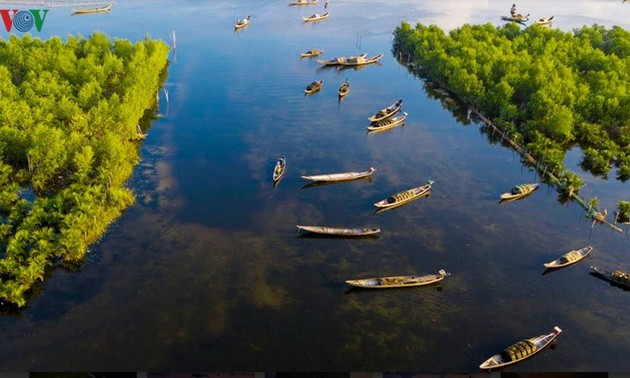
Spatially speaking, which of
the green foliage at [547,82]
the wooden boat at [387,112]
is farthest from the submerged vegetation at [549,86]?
the wooden boat at [387,112]

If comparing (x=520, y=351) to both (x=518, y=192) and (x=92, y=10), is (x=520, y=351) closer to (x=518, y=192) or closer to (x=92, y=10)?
(x=518, y=192)

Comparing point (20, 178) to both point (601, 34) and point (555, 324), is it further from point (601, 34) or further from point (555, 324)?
point (601, 34)

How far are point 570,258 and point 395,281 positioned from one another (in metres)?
21.5

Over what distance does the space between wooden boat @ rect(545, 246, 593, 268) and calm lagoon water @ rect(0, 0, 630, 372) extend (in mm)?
937

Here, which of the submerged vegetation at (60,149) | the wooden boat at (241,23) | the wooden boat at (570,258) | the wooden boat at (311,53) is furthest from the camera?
the wooden boat at (241,23)

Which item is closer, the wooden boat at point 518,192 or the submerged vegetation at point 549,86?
the wooden boat at point 518,192

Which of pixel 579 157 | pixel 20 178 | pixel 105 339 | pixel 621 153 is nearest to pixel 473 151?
pixel 579 157

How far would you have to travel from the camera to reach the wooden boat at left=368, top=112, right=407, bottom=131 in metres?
90.8

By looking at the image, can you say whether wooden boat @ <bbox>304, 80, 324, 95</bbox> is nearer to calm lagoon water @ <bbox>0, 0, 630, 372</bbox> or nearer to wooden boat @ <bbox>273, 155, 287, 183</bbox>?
calm lagoon water @ <bbox>0, 0, 630, 372</bbox>

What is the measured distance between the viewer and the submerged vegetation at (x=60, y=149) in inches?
2040

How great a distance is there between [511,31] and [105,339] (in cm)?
13280

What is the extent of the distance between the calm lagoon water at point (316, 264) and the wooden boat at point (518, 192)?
1.41 meters

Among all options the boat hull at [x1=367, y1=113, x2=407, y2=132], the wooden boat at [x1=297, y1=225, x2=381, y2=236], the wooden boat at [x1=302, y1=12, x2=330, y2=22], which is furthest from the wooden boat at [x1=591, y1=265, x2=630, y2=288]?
the wooden boat at [x1=302, y1=12, x2=330, y2=22]

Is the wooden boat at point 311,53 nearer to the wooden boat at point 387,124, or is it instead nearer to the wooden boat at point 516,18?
the wooden boat at point 387,124
